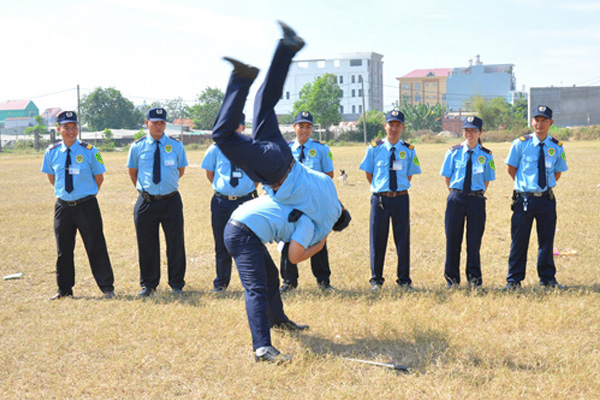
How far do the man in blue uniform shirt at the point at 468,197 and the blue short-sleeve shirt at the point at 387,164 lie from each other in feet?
1.67

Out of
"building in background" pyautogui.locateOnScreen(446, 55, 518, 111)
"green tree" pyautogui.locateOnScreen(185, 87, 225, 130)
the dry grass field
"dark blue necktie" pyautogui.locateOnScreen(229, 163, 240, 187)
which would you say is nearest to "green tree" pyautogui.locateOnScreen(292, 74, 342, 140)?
"green tree" pyautogui.locateOnScreen(185, 87, 225, 130)

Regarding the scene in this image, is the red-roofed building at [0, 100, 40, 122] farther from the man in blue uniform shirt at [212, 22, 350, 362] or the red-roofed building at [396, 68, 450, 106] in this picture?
the man in blue uniform shirt at [212, 22, 350, 362]

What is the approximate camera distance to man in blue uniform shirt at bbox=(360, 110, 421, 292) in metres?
7.32

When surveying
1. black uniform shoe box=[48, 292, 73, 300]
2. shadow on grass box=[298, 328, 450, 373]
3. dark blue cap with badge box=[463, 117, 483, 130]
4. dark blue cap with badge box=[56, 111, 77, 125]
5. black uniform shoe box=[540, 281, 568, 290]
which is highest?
dark blue cap with badge box=[56, 111, 77, 125]

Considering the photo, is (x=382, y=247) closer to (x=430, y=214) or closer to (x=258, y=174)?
(x=258, y=174)

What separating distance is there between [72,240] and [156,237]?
1.09m

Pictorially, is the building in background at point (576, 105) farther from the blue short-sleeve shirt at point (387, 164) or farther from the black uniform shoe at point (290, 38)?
the black uniform shoe at point (290, 38)

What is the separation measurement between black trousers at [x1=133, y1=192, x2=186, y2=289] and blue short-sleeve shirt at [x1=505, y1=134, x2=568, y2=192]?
4.54 metres

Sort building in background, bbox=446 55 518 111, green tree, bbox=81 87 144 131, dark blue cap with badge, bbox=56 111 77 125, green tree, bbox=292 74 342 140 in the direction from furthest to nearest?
1. building in background, bbox=446 55 518 111
2. green tree, bbox=81 87 144 131
3. green tree, bbox=292 74 342 140
4. dark blue cap with badge, bbox=56 111 77 125

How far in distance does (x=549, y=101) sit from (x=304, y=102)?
1387 inches

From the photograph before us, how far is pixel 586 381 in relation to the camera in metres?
4.41

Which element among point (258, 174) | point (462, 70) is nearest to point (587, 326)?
point (258, 174)

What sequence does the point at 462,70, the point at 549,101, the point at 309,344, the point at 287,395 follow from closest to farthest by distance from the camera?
the point at 287,395
the point at 309,344
the point at 549,101
the point at 462,70

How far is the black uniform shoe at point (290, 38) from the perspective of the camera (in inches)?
177
